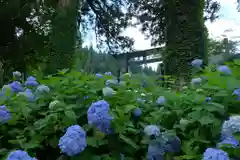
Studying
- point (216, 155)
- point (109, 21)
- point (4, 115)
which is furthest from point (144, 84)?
point (109, 21)

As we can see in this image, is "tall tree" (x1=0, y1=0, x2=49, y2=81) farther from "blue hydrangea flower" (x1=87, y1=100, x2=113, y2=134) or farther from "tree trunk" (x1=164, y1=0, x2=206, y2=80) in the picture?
"blue hydrangea flower" (x1=87, y1=100, x2=113, y2=134)

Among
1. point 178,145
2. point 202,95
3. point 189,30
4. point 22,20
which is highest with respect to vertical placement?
point 22,20

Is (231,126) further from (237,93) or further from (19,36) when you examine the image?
(19,36)

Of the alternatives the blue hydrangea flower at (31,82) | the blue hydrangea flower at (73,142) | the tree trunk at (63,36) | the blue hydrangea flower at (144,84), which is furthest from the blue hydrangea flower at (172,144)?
the tree trunk at (63,36)

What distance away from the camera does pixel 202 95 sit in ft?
4.21

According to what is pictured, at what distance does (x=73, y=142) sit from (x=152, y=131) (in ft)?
0.95

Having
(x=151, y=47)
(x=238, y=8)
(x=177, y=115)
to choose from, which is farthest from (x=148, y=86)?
(x=151, y=47)

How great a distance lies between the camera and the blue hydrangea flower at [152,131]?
124 cm

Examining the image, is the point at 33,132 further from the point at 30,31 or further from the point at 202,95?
the point at 30,31

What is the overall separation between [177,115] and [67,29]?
22.4ft

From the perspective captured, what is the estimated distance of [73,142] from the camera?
112 centimetres

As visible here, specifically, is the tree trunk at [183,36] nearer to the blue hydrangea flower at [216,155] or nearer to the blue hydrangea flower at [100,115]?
the blue hydrangea flower at [100,115]

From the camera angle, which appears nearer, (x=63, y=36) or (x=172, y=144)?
(x=172, y=144)

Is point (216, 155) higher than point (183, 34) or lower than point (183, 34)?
lower
